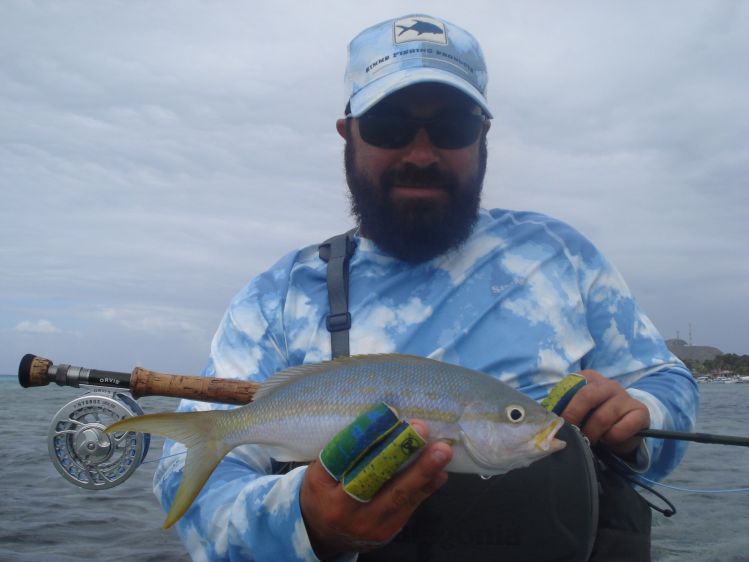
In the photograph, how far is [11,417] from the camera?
53.8 ft

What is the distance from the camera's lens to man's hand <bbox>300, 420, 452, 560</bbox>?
6.80ft

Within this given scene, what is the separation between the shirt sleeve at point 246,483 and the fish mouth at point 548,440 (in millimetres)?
805

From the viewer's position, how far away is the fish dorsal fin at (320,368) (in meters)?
2.41

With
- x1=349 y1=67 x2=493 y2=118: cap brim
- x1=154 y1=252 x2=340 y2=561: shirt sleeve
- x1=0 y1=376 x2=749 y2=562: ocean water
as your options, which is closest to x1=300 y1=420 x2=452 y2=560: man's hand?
x1=154 y1=252 x2=340 y2=561: shirt sleeve

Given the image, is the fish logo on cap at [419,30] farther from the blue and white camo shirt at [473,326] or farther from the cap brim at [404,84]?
the blue and white camo shirt at [473,326]

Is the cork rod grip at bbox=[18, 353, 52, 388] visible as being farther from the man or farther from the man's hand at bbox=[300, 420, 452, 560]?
the man's hand at bbox=[300, 420, 452, 560]

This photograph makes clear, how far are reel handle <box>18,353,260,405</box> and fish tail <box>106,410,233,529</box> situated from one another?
1.25 feet

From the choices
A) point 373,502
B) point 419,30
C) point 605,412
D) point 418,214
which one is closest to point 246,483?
point 373,502

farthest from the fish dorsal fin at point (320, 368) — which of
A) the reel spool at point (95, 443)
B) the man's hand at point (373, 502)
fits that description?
the reel spool at point (95, 443)

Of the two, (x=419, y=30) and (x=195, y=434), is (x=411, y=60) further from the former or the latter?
(x=195, y=434)

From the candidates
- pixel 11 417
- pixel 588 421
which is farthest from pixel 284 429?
pixel 11 417

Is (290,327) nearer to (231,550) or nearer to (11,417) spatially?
(231,550)

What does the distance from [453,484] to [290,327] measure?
107cm

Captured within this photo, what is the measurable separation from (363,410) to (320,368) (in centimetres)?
26
